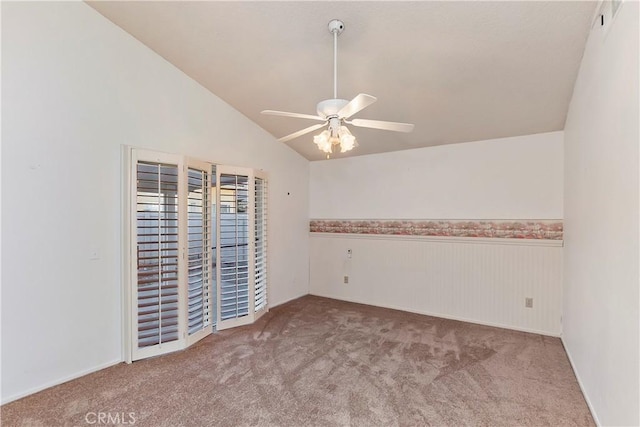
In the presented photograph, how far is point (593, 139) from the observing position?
2.19 meters

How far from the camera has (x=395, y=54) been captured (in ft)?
8.50

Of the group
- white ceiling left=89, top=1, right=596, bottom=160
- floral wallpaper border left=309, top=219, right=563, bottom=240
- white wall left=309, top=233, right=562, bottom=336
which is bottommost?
white wall left=309, top=233, right=562, bottom=336

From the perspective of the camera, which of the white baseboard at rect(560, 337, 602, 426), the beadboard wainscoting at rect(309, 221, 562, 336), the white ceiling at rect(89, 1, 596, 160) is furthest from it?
the beadboard wainscoting at rect(309, 221, 562, 336)

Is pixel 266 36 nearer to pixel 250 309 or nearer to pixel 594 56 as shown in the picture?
pixel 594 56

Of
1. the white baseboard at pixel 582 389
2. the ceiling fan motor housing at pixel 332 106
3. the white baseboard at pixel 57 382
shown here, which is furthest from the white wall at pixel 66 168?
the white baseboard at pixel 582 389

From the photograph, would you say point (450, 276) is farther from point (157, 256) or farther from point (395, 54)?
point (157, 256)

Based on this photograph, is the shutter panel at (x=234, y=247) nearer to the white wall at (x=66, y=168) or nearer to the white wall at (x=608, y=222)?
the white wall at (x=66, y=168)

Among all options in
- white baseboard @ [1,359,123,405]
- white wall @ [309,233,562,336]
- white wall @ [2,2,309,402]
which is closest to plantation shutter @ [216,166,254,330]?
white wall @ [2,2,309,402]

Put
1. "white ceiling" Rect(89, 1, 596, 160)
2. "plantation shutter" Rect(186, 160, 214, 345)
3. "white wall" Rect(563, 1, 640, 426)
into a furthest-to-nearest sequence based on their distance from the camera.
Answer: "plantation shutter" Rect(186, 160, 214, 345), "white ceiling" Rect(89, 1, 596, 160), "white wall" Rect(563, 1, 640, 426)

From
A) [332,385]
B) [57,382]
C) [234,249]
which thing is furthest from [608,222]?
[57,382]

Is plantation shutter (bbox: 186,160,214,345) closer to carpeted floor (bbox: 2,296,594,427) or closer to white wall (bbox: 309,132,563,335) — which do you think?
carpeted floor (bbox: 2,296,594,427)

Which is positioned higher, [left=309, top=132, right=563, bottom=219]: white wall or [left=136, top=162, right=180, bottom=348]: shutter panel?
[left=309, top=132, right=563, bottom=219]: white wall

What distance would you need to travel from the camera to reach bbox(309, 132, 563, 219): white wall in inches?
144

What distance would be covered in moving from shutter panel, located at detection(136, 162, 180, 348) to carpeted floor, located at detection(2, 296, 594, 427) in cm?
29
